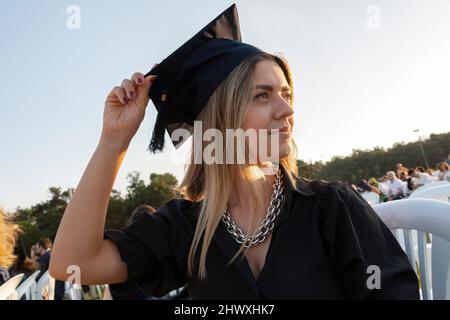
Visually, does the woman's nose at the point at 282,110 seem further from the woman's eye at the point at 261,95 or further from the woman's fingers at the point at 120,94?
the woman's fingers at the point at 120,94

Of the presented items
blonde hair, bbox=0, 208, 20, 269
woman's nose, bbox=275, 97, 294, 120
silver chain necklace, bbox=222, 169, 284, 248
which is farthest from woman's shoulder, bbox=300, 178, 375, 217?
blonde hair, bbox=0, 208, 20, 269

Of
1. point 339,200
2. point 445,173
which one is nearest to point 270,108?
point 339,200

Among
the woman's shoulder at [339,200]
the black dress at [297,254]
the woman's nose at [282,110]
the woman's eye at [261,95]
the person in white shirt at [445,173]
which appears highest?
the woman's eye at [261,95]

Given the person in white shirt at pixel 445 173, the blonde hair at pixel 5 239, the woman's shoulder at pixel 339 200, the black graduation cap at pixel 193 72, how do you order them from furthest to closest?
the person in white shirt at pixel 445 173 → the blonde hair at pixel 5 239 → the black graduation cap at pixel 193 72 → the woman's shoulder at pixel 339 200

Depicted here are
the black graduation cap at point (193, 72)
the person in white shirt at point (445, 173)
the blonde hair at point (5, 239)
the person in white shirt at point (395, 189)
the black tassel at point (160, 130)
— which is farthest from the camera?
the person in white shirt at point (395, 189)

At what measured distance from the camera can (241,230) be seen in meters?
1.62

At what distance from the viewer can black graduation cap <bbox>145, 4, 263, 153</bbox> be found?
1.68 metres

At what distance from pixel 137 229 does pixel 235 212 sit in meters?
0.44

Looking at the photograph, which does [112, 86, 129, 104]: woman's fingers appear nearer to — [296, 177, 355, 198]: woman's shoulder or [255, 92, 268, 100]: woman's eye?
[255, 92, 268, 100]: woman's eye

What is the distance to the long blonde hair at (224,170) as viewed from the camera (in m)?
1.59

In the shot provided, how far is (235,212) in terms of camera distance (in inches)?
68.2

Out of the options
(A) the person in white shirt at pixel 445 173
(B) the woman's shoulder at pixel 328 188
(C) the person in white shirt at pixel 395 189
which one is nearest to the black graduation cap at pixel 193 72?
(B) the woman's shoulder at pixel 328 188

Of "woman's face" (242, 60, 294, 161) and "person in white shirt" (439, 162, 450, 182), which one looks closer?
"woman's face" (242, 60, 294, 161)
